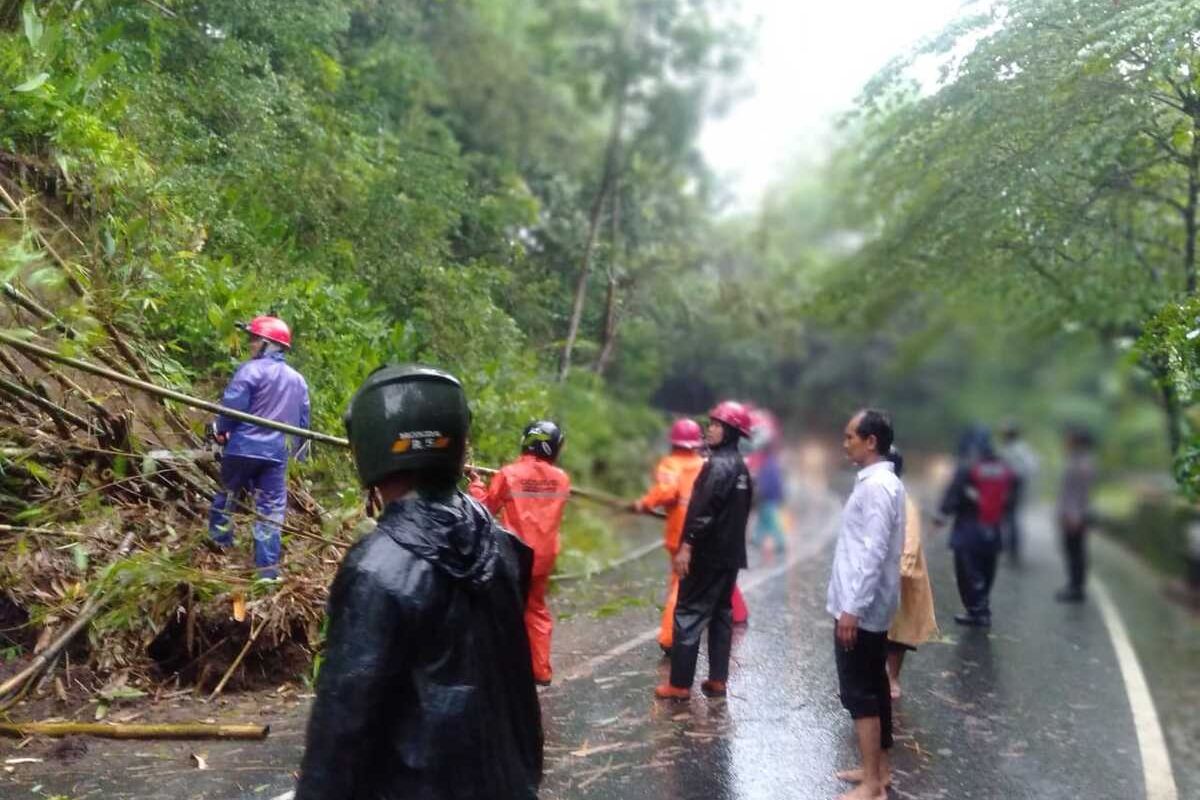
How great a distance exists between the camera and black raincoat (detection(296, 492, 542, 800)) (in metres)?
2.74

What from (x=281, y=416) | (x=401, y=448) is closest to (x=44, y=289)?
(x=281, y=416)

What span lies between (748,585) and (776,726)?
4.33 metres

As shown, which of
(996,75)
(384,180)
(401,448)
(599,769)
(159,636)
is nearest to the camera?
(401,448)

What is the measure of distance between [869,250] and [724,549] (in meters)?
5.65

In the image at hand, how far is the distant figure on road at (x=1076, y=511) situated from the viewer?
13477 millimetres

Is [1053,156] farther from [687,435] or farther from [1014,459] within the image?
[1014,459]

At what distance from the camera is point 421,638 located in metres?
2.84

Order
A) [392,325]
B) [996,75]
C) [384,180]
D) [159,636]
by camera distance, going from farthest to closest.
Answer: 1. [384,180]
2. [392,325]
3. [996,75]
4. [159,636]

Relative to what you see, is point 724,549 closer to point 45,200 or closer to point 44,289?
point 44,289

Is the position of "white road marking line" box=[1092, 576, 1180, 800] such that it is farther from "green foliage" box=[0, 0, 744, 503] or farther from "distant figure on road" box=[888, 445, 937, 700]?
"green foliage" box=[0, 0, 744, 503]

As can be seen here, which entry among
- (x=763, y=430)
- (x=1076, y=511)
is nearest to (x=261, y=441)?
(x=763, y=430)

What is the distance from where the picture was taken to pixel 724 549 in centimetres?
698

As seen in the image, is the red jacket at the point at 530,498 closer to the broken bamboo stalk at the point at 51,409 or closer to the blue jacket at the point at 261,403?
the blue jacket at the point at 261,403

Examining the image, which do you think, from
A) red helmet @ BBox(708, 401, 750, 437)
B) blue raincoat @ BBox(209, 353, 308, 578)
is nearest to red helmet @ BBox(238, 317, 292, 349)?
blue raincoat @ BBox(209, 353, 308, 578)
